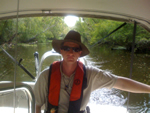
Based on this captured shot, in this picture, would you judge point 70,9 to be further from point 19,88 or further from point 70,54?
point 19,88

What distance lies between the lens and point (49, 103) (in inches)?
45.4

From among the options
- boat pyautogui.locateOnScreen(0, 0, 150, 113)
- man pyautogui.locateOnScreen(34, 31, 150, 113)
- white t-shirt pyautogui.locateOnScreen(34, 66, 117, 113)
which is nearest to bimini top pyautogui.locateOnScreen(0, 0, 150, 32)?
boat pyautogui.locateOnScreen(0, 0, 150, 113)

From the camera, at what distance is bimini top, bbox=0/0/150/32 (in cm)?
130

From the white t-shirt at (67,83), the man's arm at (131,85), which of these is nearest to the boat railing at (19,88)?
the white t-shirt at (67,83)

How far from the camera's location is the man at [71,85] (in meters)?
1.13

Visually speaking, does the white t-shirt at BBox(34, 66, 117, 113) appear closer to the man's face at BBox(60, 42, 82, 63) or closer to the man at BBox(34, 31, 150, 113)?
the man at BBox(34, 31, 150, 113)

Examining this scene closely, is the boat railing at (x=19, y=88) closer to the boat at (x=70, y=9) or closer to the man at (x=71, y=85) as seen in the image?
the boat at (x=70, y=9)

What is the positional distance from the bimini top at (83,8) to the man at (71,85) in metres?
0.50

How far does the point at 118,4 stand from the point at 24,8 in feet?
3.50

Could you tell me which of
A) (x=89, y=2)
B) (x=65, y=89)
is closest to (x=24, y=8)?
(x=89, y=2)

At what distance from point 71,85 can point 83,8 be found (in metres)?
0.92

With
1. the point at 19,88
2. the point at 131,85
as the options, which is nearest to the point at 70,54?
the point at 19,88

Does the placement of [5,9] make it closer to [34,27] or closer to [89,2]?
[89,2]

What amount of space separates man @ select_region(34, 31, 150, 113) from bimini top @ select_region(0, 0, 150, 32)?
0.50 m
